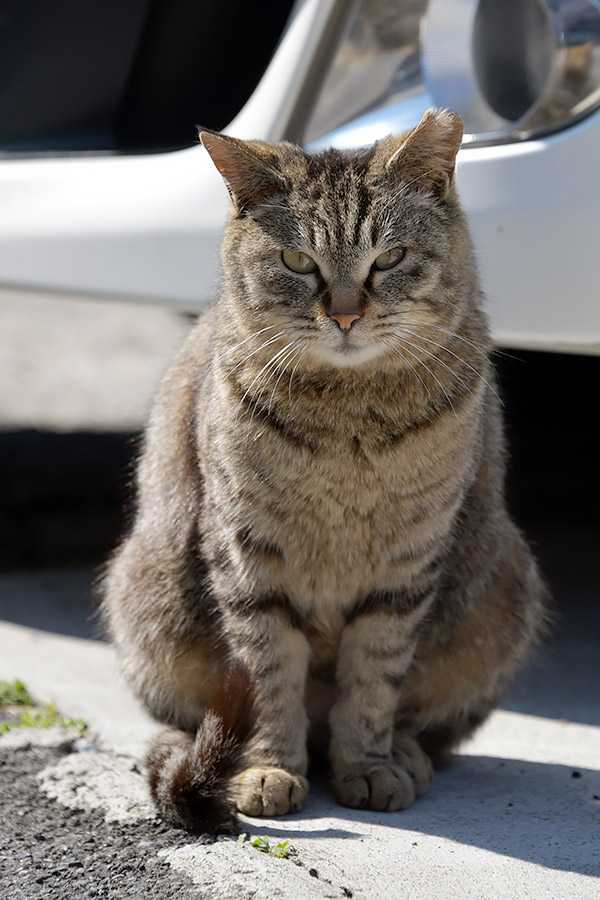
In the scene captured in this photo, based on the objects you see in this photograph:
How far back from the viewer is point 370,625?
239 centimetres

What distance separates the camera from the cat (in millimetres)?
2229

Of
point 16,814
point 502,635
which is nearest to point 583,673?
point 502,635

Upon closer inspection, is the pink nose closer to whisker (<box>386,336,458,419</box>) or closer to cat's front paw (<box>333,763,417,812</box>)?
whisker (<box>386,336,458,419</box>)

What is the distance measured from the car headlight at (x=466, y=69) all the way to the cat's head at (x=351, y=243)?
1.50 feet

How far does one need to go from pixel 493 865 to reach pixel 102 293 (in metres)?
2.07

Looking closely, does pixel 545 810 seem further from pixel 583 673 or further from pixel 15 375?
pixel 15 375

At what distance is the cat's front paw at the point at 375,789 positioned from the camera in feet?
7.55

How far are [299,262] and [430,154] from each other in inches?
13.7

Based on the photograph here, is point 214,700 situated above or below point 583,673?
above

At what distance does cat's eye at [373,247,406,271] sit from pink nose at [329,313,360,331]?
0.14m

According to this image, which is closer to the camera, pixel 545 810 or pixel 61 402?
pixel 545 810

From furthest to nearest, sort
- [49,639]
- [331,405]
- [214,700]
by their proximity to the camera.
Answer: [49,639] < [331,405] < [214,700]

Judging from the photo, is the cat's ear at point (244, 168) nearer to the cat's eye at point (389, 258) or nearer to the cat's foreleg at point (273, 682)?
the cat's eye at point (389, 258)

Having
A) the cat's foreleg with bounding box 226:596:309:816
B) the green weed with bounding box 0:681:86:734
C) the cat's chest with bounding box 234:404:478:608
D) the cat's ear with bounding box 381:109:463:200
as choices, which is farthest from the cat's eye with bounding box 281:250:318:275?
the green weed with bounding box 0:681:86:734
